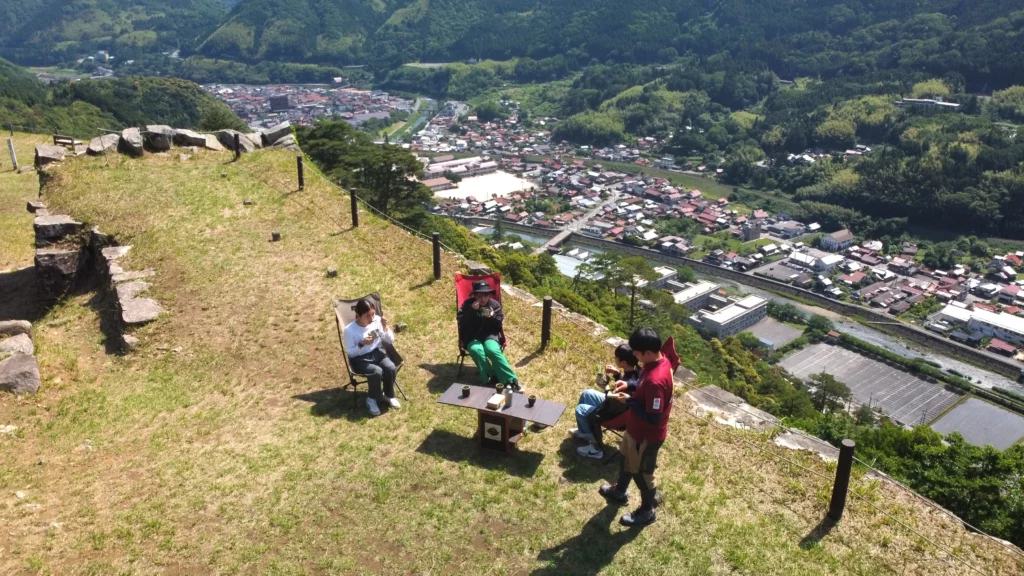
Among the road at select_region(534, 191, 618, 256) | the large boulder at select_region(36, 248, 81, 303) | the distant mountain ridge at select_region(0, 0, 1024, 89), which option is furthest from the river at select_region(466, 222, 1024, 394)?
the distant mountain ridge at select_region(0, 0, 1024, 89)

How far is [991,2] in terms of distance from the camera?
89.8 meters

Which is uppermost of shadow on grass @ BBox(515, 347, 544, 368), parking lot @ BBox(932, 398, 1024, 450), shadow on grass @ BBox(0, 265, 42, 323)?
shadow on grass @ BBox(515, 347, 544, 368)

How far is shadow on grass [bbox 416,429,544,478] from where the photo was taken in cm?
592

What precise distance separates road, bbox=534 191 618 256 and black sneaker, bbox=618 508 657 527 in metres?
38.1

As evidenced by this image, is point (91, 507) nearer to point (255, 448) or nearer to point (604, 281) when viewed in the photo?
point (255, 448)

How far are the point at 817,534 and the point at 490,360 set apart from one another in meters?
3.49

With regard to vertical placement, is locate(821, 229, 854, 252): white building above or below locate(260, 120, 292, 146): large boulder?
below

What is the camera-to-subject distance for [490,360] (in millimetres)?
6844

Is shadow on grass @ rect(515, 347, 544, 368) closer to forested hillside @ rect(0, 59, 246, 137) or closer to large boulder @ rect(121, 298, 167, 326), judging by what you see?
large boulder @ rect(121, 298, 167, 326)

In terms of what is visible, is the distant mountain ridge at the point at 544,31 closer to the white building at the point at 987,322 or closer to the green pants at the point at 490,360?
the white building at the point at 987,322

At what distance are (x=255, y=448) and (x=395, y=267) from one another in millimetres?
4816

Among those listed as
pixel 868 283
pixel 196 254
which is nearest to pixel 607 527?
pixel 196 254

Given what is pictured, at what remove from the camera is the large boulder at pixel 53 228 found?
11.5 m

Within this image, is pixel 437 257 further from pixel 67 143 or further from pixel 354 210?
pixel 67 143
